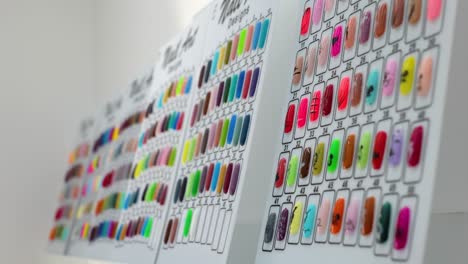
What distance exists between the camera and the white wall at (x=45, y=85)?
8.07 feet

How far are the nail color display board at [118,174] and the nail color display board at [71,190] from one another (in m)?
0.29

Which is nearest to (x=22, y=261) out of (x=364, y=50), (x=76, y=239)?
(x=76, y=239)

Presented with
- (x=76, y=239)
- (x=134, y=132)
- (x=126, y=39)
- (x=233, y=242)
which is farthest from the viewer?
(x=126, y=39)

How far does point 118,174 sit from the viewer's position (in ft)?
6.01

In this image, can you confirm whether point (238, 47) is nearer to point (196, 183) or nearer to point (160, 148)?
point (196, 183)

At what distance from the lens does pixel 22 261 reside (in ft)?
8.09

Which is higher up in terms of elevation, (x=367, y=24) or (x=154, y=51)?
(x=154, y=51)

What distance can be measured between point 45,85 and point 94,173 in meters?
0.67

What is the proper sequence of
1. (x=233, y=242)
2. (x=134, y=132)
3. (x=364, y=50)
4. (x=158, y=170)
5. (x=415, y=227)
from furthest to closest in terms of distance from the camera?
(x=134, y=132) < (x=158, y=170) < (x=233, y=242) < (x=364, y=50) < (x=415, y=227)

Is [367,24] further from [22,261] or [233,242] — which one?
[22,261]

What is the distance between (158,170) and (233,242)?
0.47m

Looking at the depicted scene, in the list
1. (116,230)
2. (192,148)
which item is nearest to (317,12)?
(192,148)

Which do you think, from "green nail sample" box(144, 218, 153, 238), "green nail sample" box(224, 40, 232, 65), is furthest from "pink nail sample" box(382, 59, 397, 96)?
"green nail sample" box(144, 218, 153, 238)

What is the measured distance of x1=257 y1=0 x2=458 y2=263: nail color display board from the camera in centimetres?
68
